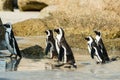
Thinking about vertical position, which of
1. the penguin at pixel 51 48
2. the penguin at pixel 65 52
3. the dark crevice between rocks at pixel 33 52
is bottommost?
the dark crevice between rocks at pixel 33 52

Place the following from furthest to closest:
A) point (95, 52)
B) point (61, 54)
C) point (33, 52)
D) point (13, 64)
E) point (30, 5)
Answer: point (30, 5)
point (33, 52)
point (95, 52)
point (61, 54)
point (13, 64)

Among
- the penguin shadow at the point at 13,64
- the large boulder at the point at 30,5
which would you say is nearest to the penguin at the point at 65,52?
the penguin shadow at the point at 13,64

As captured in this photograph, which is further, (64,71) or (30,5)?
(30,5)

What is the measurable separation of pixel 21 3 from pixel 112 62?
1685 centimetres

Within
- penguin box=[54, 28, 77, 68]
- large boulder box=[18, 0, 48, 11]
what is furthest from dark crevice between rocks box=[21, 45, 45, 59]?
large boulder box=[18, 0, 48, 11]

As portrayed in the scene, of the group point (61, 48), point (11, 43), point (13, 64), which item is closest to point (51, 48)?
point (61, 48)

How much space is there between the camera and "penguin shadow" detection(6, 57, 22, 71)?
1112cm

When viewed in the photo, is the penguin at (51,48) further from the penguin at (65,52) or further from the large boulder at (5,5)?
the large boulder at (5,5)

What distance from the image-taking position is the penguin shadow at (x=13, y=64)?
1112cm

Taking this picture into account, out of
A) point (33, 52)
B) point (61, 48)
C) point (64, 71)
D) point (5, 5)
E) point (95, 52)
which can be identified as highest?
point (64, 71)

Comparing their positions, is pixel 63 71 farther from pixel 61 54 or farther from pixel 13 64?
pixel 61 54

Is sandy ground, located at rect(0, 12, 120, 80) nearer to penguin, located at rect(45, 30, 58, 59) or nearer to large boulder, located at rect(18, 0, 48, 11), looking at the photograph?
penguin, located at rect(45, 30, 58, 59)

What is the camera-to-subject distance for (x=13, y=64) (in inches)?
466

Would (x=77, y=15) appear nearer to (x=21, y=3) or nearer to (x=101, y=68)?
(x=101, y=68)
